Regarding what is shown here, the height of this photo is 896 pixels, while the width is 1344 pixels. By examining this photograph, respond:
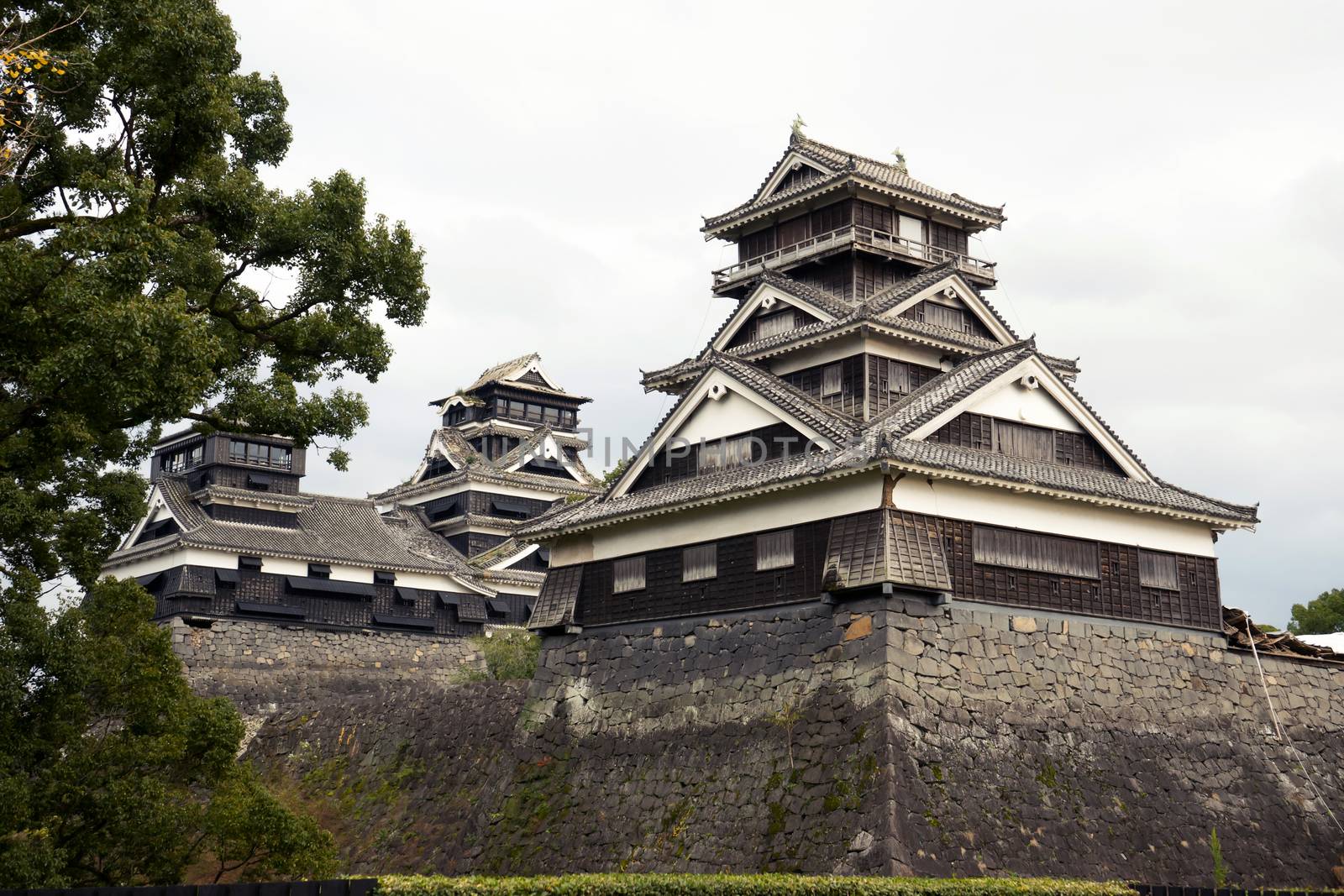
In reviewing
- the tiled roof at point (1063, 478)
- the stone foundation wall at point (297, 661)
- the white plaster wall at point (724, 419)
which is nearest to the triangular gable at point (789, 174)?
the white plaster wall at point (724, 419)

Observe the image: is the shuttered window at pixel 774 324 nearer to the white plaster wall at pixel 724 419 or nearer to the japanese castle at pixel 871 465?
the japanese castle at pixel 871 465

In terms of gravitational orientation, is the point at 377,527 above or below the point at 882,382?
above

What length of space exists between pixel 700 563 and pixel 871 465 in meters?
5.47

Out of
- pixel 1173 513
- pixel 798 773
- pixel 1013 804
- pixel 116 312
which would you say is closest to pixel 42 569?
pixel 116 312

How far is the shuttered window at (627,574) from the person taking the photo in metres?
30.6

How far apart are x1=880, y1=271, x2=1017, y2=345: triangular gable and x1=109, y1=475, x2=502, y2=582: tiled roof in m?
25.4

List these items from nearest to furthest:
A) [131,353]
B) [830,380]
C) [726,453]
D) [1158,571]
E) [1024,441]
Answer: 1. [131,353]
2. [1158,571]
3. [1024,441]
4. [726,453]
5. [830,380]

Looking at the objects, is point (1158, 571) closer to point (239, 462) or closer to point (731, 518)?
point (731, 518)

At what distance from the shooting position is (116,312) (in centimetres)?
1633

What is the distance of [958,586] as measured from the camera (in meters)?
26.1

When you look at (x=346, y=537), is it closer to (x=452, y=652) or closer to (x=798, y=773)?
(x=452, y=652)

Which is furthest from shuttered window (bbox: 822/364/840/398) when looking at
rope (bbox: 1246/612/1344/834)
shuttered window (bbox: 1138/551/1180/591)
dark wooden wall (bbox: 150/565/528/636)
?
dark wooden wall (bbox: 150/565/528/636)

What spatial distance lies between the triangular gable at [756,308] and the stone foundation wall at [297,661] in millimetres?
17275

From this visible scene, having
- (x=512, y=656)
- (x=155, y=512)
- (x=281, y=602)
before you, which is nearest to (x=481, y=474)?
(x=281, y=602)
